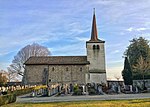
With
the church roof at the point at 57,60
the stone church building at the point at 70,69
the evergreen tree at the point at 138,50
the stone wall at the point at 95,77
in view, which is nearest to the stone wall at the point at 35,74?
the stone church building at the point at 70,69

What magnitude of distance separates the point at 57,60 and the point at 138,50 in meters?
22.8

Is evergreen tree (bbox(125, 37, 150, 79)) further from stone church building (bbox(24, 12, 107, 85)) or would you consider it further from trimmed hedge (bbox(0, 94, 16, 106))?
trimmed hedge (bbox(0, 94, 16, 106))

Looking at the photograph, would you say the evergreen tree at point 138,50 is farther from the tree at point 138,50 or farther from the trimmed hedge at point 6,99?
the trimmed hedge at point 6,99

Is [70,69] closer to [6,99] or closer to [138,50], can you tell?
[138,50]

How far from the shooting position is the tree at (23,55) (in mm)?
69188

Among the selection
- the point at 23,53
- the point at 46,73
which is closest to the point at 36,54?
the point at 23,53

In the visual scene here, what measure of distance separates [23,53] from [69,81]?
58.8 feet

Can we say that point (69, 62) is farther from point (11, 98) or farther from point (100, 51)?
point (11, 98)

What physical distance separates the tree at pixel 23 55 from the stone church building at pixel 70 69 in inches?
182

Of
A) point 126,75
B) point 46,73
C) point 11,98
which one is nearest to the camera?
point 11,98

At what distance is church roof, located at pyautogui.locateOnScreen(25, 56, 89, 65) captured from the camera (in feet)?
211

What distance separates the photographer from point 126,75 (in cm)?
4878

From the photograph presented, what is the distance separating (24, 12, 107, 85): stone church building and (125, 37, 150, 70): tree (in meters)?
8.03

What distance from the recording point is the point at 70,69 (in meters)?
63.9
